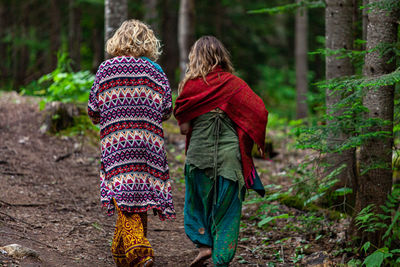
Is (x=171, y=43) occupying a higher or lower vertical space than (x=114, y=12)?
lower

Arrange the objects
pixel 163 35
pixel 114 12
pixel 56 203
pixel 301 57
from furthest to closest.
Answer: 1. pixel 163 35
2. pixel 301 57
3. pixel 114 12
4. pixel 56 203

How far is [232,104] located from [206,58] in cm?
49

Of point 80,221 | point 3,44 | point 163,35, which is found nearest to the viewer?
point 80,221

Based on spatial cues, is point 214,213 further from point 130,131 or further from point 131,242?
point 130,131

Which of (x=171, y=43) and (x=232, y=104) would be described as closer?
(x=232, y=104)

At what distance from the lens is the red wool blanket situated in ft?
13.9

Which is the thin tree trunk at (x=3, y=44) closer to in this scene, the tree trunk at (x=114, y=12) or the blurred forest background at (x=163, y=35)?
the blurred forest background at (x=163, y=35)

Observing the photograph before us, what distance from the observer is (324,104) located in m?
7.09

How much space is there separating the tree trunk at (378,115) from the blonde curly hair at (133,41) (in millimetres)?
2159

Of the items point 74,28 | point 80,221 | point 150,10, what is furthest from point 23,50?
point 80,221

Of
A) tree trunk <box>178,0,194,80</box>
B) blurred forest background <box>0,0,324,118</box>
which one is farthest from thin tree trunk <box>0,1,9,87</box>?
tree trunk <box>178,0,194,80</box>

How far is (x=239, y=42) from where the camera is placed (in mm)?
18875

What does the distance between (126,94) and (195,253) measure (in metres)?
2.01

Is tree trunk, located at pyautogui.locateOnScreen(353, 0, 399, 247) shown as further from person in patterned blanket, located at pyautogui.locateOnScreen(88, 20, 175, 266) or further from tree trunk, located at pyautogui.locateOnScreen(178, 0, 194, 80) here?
tree trunk, located at pyautogui.locateOnScreen(178, 0, 194, 80)
